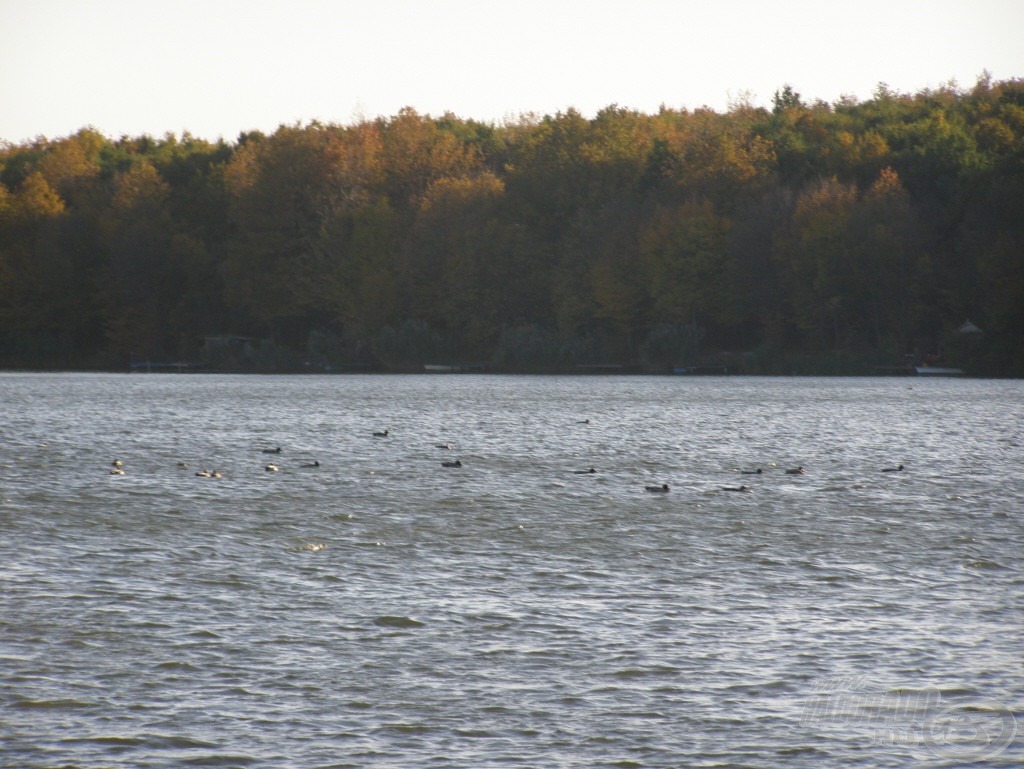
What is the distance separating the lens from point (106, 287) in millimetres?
133000

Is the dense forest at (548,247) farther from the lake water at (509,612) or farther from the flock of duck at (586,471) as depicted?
the lake water at (509,612)

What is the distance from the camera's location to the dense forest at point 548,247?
10306 centimetres

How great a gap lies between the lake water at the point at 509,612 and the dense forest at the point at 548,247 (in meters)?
65.4

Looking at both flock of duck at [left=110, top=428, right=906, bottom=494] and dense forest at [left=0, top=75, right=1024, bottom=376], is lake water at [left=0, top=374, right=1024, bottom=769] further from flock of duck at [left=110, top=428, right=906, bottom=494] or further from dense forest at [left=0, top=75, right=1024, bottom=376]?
dense forest at [left=0, top=75, right=1024, bottom=376]

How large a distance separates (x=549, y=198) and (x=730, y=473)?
92471mm

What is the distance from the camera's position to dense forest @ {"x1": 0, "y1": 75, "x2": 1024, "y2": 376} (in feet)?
338

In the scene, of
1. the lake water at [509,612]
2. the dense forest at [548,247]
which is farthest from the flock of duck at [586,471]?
the dense forest at [548,247]

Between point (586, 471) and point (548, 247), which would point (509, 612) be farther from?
point (548, 247)

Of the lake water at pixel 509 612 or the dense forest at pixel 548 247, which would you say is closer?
the lake water at pixel 509 612

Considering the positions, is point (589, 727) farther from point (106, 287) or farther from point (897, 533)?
point (106, 287)

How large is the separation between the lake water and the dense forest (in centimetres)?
6539

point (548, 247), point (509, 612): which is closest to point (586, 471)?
point (509, 612)

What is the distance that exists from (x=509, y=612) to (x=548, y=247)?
108 m

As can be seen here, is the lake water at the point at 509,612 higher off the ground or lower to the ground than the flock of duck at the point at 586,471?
lower
